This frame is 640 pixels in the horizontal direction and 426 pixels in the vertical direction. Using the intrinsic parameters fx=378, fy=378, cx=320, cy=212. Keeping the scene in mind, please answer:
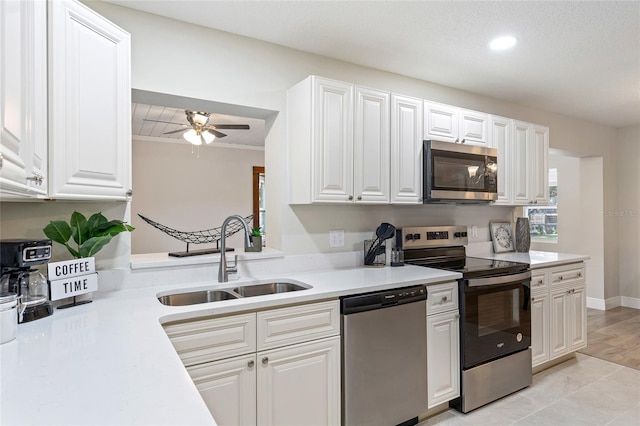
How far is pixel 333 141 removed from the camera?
94.9 inches

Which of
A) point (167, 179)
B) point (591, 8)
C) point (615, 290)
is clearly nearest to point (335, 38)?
point (591, 8)

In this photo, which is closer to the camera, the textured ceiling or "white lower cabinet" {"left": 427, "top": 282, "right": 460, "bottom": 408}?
the textured ceiling

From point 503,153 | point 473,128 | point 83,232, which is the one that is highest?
point 473,128

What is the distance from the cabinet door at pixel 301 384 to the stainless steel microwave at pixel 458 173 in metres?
1.38

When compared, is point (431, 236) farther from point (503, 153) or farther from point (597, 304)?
point (597, 304)

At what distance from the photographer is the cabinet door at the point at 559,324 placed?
311 centimetres

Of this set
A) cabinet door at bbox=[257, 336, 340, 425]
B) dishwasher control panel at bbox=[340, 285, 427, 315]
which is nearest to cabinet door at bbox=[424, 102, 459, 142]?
dishwasher control panel at bbox=[340, 285, 427, 315]

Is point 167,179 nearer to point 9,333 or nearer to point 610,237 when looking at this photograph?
point 9,333

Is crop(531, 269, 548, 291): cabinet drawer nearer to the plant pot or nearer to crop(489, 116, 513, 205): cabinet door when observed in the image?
crop(489, 116, 513, 205): cabinet door

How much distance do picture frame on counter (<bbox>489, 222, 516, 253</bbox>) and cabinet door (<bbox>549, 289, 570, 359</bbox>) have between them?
650 millimetres

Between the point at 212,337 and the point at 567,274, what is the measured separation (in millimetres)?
3043

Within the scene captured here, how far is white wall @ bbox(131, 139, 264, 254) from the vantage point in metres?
5.38

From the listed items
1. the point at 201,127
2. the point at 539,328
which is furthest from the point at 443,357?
the point at 201,127

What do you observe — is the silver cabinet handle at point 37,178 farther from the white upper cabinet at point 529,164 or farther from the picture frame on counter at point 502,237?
the picture frame on counter at point 502,237
